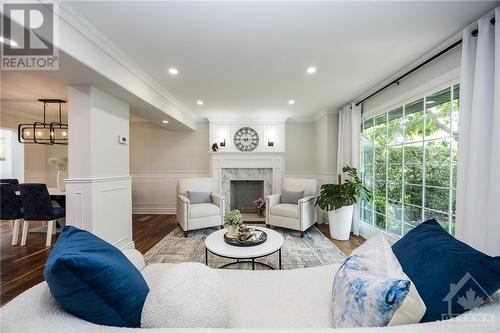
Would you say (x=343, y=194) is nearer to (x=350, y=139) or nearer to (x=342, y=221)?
(x=342, y=221)

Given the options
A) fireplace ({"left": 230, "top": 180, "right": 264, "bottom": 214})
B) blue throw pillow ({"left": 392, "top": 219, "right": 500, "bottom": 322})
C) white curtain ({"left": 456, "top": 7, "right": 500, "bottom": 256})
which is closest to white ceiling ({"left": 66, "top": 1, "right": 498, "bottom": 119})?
white curtain ({"left": 456, "top": 7, "right": 500, "bottom": 256})

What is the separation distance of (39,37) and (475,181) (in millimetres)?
3430

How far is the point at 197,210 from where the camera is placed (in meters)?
3.62

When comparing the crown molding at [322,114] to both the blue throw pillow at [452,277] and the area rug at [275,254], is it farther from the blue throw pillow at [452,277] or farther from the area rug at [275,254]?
the blue throw pillow at [452,277]

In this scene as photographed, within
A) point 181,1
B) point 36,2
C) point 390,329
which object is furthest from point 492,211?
point 36,2

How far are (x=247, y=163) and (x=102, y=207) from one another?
9.35 feet

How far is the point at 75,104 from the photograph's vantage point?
7.50 feet

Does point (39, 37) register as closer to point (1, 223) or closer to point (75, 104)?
point (75, 104)

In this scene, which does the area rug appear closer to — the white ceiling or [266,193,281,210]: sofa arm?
[266,193,281,210]: sofa arm

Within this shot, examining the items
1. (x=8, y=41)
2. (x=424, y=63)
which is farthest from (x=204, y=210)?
(x=424, y=63)

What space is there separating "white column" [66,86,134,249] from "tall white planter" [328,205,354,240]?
123 inches

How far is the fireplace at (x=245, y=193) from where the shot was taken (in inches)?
200

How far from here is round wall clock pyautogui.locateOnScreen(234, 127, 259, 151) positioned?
4.85 m

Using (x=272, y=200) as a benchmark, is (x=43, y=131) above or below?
above
